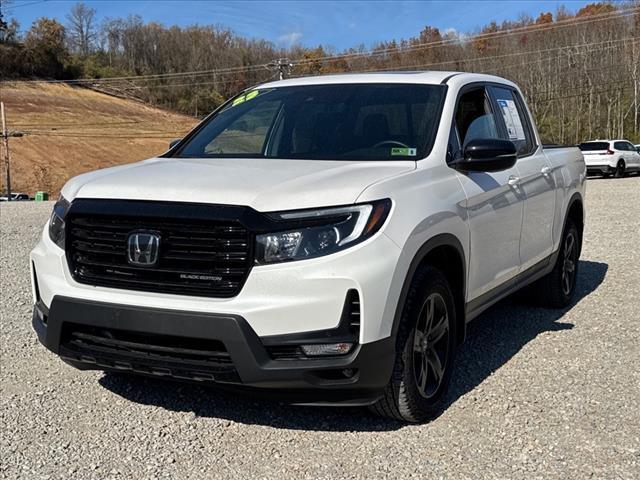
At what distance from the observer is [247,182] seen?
3.38 m

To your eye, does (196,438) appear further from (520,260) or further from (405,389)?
(520,260)

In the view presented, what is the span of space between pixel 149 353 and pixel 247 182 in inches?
36.9

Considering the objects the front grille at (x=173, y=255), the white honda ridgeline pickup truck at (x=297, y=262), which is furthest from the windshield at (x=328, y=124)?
the front grille at (x=173, y=255)

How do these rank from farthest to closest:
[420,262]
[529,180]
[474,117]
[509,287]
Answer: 1. [529,180]
2. [509,287]
3. [474,117]
4. [420,262]

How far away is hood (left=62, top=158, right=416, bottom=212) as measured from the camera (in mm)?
3156

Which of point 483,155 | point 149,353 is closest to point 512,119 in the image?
point 483,155

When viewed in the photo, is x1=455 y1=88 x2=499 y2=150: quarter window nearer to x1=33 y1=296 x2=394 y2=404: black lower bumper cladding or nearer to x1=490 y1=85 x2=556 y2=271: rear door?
x1=490 y1=85 x2=556 y2=271: rear door

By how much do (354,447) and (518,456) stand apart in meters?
0.79

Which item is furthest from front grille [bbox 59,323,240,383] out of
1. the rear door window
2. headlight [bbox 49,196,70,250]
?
the rear door window

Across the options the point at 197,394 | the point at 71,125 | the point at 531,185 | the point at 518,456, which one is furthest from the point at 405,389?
the point at 71,125

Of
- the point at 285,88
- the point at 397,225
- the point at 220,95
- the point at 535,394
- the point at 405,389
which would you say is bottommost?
the point at 535,394

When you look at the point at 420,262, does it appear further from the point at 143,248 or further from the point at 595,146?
the point at 595,146

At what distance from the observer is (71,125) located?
7156 centimetres

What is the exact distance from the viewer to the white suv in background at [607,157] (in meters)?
29.4
